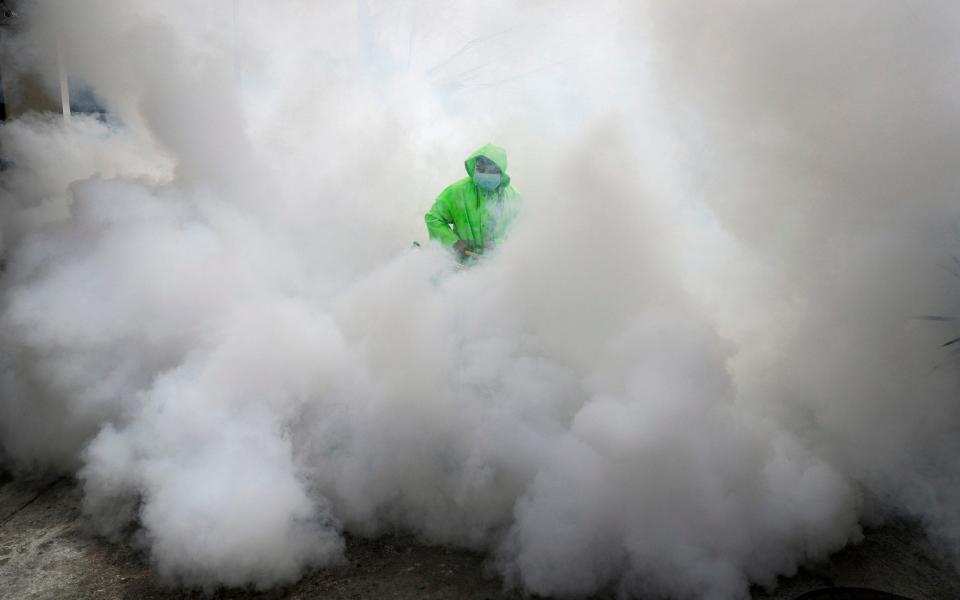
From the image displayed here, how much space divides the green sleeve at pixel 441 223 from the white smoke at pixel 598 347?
0.28 metres

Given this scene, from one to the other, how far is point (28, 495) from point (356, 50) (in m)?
5.15

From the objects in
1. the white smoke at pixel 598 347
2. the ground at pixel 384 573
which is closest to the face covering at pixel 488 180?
the white smoke at pixel 598 347

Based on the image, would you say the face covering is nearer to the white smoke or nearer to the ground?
the white smoke

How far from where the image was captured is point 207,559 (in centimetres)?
266

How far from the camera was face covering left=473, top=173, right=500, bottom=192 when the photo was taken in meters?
4.76

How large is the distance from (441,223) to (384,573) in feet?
9.19

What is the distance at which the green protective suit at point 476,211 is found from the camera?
477 centimetres

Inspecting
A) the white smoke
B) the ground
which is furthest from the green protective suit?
the ground

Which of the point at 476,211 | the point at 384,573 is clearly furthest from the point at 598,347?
the point at 476,211

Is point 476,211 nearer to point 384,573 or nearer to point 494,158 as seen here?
point 494,158

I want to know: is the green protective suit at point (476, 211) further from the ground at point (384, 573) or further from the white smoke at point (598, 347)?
the ground at point (384, 573)

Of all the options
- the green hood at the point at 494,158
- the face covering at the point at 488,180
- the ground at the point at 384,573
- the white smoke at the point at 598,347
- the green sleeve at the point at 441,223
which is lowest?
the ground at the point at 384,573

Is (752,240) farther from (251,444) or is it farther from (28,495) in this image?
(28,495)

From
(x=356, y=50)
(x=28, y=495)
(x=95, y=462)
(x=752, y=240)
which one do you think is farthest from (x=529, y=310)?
(x=356, y=50)
